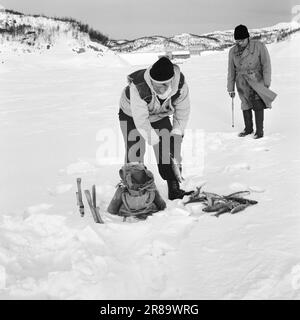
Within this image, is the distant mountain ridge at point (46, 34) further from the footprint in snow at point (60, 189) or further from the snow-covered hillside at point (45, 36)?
the footprint in snow at point (60, 189)

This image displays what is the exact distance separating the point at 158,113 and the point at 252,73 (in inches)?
115

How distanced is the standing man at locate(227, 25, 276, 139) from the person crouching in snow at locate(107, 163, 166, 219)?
3.11 metres

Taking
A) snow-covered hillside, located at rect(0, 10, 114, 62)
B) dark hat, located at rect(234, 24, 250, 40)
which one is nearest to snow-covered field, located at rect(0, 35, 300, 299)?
dark hat, located at rect(234, 24, 250, 40)

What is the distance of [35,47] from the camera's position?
88.3 ft

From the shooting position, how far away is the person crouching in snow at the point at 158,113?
4.24m

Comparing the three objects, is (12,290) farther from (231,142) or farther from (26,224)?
(231,142)

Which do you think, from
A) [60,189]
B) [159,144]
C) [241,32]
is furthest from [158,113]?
[241,32]

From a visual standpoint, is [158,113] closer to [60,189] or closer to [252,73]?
[60,189]

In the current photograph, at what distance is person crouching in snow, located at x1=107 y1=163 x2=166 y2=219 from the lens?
173 inches

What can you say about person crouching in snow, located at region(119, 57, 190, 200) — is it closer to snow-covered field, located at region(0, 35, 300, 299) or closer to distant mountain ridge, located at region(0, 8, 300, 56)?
snow-covered field, located at region(0, 35, 300, 299)

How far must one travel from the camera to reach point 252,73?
6.99 m

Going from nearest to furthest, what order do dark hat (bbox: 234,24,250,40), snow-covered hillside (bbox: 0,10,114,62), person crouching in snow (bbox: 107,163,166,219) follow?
person crouching in snow (bbox: 107,163,166,219) < dark hat (bbox: 234,24,250,40) < snow-covered hillside (bbox: 0,10,114,62)

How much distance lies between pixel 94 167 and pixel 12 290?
351 centimetres

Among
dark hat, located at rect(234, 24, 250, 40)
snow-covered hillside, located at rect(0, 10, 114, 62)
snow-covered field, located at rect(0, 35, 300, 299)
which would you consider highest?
snow-covered hillside, located at rect(0, 10, 114, 62)
